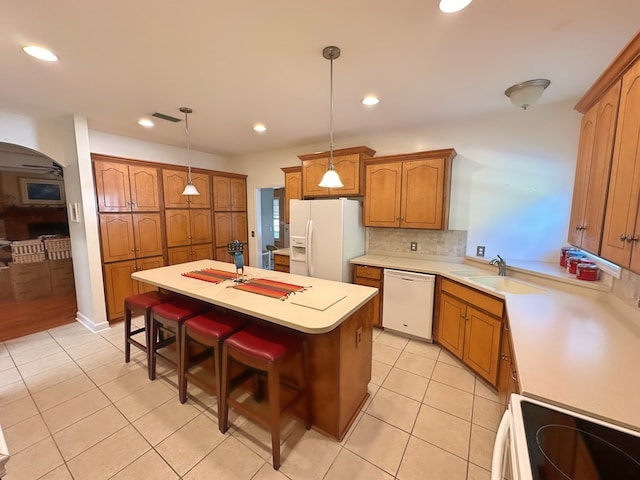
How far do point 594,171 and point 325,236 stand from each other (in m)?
2.41

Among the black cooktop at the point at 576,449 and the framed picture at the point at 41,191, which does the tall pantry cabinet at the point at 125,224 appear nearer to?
the framed picture at the point at 41,191

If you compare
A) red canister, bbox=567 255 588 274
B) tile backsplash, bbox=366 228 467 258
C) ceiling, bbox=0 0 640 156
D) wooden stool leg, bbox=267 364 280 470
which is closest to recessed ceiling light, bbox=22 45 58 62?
ceiling, bbox=0 0 640 156

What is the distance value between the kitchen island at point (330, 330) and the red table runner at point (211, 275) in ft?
0.79

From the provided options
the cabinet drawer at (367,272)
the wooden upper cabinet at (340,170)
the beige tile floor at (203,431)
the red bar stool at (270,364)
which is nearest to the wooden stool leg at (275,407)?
the red bar stool at (270,364)

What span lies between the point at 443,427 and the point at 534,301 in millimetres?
1106

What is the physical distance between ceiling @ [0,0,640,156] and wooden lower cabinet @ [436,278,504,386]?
5.86 feet

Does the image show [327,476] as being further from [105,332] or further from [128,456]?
[105,332]

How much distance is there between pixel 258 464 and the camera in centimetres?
158

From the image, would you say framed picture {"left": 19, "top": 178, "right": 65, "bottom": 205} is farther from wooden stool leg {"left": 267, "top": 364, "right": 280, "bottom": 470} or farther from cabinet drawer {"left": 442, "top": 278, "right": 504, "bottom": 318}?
cabinet drawer {"left": 442, "top": 278, "right": 504, "bottom": 318}

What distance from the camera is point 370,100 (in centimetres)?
251

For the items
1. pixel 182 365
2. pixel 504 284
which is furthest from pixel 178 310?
pixel 504 284

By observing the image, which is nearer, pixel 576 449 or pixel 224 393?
pixel 576 449

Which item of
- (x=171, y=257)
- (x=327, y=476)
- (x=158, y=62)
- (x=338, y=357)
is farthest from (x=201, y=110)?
(x=327, y=476)

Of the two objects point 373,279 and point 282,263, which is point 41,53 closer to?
point 282,263
